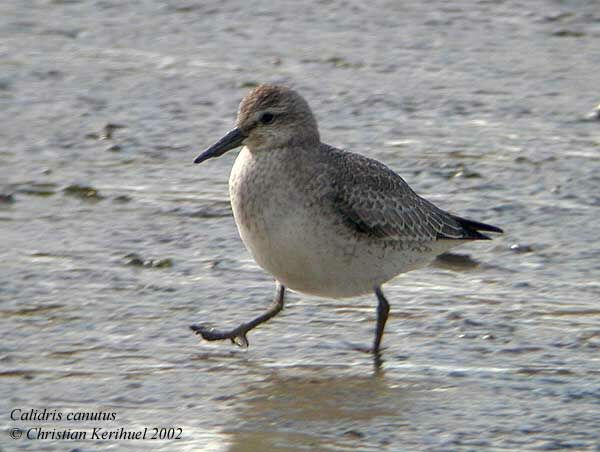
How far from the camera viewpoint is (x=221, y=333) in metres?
7.34

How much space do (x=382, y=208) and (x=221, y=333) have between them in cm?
110

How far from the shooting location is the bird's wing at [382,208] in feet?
24.7

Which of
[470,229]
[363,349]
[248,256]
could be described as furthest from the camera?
[248,256]

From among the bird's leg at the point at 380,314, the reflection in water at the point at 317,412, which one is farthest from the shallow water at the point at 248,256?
the bird's leg at the point at 380,314

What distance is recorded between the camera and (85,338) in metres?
7.40

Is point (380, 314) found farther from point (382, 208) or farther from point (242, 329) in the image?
point (242, 329)

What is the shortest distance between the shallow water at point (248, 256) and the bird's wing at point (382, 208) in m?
0.37

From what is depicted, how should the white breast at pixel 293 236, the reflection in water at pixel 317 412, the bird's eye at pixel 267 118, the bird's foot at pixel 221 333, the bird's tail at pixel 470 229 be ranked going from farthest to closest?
the bird's tail at pixel 470 229
the bird's eye at pixel 267 118
the bird's foot at pixel 221 333
the white breast at pixel 293 236
the reflection in water at pixel 317 412

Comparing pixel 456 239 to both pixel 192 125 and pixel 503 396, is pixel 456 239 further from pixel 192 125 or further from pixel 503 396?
pixel 192 125

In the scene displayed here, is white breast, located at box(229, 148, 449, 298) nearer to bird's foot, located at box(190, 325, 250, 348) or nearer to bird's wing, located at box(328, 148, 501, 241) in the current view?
bird's wing, located at box(328, 148, 501, 241)

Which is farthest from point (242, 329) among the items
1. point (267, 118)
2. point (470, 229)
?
point (470, 229)

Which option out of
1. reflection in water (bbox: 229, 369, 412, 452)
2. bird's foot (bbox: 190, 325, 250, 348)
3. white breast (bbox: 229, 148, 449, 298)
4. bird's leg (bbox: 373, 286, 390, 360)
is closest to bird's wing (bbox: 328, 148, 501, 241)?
white breast (bbox: 229, 148, 449, 298)

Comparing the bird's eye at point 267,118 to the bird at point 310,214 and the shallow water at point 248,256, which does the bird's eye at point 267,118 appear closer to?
the bird at point 310,214

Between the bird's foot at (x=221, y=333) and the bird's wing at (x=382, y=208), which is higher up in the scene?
the bird's wing at (x=382, y=208)
